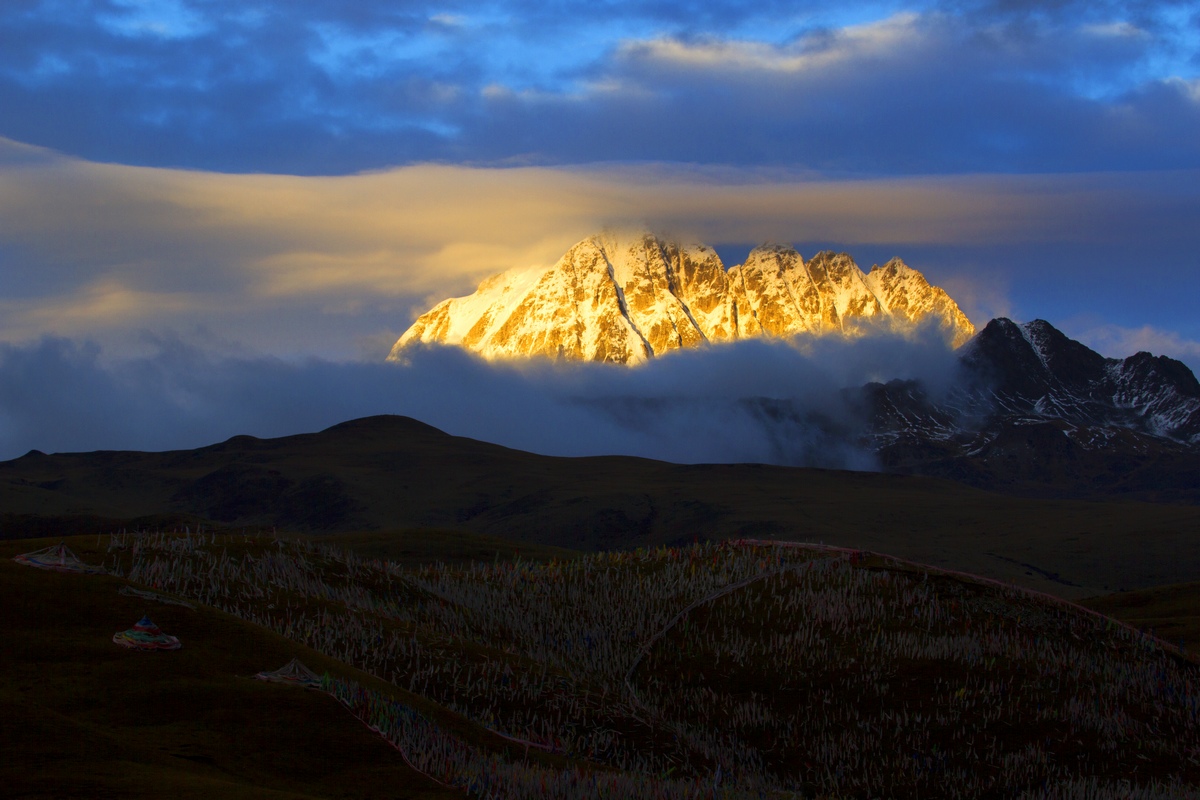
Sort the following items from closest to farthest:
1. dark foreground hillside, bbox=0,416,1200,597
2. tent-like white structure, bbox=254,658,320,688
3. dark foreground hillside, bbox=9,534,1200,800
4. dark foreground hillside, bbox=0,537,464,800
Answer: dark foreground hillside, bbox=0,537,464,800, dark foreground hillside, bbox=9,534,1200,800, tent-like white structure, bbox=254,658,320,688, dark foreground hillside, bbox=0,416,1200,597

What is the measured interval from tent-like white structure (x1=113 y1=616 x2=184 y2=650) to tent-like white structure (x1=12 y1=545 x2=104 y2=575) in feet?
6.12

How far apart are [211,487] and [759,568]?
9953 cm

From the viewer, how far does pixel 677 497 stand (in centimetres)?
9712

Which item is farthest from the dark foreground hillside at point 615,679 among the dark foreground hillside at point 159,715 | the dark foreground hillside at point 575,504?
the dark foreground hillside at point 575,504

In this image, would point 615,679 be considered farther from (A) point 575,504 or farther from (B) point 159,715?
(A) point 575,504

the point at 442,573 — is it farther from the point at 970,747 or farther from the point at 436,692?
the point at 970,747

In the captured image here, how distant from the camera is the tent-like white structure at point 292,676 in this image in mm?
8375

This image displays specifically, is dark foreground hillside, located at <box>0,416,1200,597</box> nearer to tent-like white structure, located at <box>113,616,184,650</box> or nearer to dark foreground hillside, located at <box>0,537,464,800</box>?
dark foreground hillside, located at <box>0,537,464,800</box>

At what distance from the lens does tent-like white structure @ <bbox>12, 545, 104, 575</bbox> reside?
10.2 metres

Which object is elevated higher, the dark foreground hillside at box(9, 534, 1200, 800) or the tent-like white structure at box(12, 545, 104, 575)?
the tent-like white structure at box(12, 545, 104, 575)

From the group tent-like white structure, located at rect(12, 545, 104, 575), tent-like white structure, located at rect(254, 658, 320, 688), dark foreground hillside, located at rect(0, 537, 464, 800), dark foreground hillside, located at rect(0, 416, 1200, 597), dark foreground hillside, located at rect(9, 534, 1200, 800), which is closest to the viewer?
dark foreground hillside, located at rect(0, 537, 464, 800)

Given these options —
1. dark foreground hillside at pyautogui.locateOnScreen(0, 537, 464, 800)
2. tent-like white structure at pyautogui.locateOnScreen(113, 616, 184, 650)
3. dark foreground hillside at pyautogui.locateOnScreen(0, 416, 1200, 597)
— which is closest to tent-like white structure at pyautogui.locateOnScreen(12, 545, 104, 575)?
dark foreground hillside at pyautogui.locateOnScreen(0, 537, 464, 800)

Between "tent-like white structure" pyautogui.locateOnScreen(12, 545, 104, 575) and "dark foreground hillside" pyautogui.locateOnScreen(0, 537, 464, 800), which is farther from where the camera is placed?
"tent-like white structure" pyautogui.locateOnScreen(12, 545, 104, 575)

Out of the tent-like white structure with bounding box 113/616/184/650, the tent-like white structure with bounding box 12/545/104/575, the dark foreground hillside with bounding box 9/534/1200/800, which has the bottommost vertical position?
the dark foreground hillside with bounding box 9/534/1200/800
